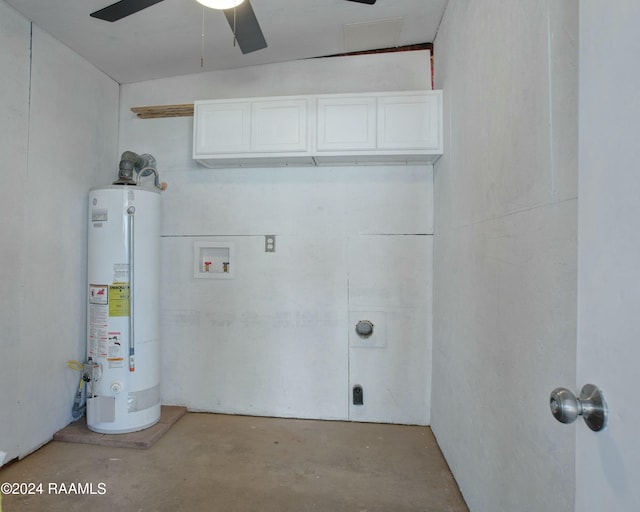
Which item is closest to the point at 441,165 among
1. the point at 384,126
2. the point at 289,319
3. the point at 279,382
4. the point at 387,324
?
the point at 384,126

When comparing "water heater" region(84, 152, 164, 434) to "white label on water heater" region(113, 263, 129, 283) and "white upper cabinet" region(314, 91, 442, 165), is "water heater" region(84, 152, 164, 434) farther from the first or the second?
"white upper cabinet" region(314, 91, 442, 165)

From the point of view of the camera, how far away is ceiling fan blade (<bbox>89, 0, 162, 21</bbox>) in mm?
1856

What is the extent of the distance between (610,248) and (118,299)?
107 inches

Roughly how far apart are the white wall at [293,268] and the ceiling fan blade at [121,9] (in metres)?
0.91

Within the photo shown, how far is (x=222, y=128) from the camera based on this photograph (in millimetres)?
2568

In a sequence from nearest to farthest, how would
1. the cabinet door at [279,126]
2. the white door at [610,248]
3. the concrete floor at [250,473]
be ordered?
the white door at [610,248] < the concrete floor at [250,473] < the cabinet door at [279,126]

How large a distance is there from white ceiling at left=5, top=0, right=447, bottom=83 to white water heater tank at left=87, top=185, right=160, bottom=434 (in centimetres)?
108

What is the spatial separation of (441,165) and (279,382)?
2191 mm

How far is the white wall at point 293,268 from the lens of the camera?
2695mm

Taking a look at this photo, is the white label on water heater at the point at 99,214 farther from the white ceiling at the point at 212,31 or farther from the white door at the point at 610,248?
the white door at the point at 610,248

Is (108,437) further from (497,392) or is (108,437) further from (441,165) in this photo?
(441,165)

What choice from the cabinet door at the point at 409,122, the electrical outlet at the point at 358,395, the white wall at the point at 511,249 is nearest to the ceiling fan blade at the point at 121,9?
the cabinet door at the point at 409,122

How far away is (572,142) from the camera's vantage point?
0.92m

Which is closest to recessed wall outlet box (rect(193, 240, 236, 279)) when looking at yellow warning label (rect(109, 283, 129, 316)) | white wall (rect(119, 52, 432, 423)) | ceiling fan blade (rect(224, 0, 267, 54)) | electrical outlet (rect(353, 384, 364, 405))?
white wall (rect(119, 52, 432, 423))
